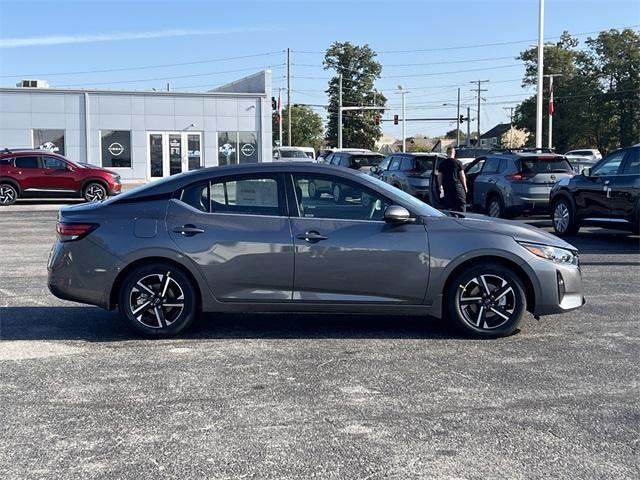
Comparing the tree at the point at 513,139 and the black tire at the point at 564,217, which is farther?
the tree at the point at 513,139

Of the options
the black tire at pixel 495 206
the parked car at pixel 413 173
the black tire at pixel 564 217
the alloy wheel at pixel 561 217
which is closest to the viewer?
the black tire at pixel 564 217

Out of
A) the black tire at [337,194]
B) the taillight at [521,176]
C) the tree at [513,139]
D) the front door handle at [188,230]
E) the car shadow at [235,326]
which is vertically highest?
the tree at [513,139]

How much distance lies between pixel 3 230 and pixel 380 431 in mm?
13392

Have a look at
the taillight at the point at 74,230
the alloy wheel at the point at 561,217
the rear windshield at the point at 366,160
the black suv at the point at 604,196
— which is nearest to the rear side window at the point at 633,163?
the black suv at the point at 604,196

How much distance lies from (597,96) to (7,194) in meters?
62.5

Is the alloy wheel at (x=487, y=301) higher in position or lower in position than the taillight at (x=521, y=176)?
lower

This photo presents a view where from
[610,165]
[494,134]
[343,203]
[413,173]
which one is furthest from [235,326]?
[494,134]

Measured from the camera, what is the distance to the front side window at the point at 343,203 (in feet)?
21.3

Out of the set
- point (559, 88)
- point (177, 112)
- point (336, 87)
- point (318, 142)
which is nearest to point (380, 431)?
point (177, 112)

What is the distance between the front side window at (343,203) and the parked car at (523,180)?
1005 centimetres

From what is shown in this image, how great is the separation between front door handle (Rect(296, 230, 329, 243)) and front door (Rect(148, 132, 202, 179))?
31.5 meters

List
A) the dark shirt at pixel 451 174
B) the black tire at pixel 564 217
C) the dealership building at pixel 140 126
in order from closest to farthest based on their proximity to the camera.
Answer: the dark shirt at pixel 451 174, the black tire at pixel 564 217, the dealership building at pixel 140 126

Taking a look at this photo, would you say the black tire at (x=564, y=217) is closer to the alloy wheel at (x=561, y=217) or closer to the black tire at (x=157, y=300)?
the alloy wheel at (x=561, y=217)

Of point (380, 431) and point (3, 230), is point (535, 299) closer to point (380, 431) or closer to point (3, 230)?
point (380, 431)
